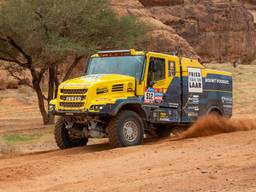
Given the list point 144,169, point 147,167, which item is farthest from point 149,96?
point 144,169

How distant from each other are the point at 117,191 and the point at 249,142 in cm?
591

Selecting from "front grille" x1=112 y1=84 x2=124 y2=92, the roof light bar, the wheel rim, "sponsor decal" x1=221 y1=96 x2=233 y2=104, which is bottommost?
the wheel rim

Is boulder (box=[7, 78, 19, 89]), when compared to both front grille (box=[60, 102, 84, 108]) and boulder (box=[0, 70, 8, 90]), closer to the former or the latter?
boulder (box=[0, 70, 8, 90])

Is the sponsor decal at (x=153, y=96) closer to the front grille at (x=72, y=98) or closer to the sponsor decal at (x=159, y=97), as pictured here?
the sponsor decal at (x=159, y=97)

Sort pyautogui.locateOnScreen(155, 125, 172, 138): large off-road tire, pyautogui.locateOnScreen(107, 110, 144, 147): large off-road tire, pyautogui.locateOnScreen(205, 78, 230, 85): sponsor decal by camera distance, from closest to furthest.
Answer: pyautogui.locateOnScreen(107, 110, 144, 147): large off-road tire
pyautogui.locateOnScreen(205, 78, 230, 85): sponsor decal
pyautogui.locateOnScreen(155, 125, 172, 138): large off-road tire

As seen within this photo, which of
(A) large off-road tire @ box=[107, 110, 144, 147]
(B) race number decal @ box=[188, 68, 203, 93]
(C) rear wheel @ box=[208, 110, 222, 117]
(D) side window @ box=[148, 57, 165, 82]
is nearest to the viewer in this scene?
(A) large off-road tire @ box=[107, 110, 144, 147]

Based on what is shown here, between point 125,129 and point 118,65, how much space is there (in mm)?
1884

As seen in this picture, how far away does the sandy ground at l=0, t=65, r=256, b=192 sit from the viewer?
29.9 feet

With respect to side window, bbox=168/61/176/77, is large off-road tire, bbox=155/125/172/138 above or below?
below

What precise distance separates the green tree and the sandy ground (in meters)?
7.41

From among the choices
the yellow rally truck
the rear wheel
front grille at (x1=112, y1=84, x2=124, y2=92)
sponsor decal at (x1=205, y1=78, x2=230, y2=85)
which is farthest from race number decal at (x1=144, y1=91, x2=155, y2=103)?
the rear wheel

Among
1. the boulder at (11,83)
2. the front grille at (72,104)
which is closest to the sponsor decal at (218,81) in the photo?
the front grille at (72,104)

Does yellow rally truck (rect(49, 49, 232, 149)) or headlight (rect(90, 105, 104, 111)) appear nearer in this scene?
headlight (rect(90, 105, 104, 111))

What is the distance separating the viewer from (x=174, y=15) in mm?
65062
